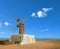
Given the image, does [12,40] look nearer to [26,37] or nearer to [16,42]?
[16,42]

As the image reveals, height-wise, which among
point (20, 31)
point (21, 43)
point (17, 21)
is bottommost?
point (21, 43)

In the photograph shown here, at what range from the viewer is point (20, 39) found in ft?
113

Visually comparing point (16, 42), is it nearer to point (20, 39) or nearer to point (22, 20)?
point (20, 39)

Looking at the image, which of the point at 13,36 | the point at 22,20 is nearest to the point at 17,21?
the point at 22,20

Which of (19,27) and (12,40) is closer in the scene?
(12,40)

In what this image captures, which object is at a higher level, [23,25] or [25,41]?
[23,25]

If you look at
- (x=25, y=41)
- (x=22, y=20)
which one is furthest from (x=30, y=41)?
(x=22, y=20)

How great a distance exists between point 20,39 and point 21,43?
0.97 m

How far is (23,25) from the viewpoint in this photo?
38.3 meters

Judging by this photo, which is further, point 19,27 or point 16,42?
point 19,27

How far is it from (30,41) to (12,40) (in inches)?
189

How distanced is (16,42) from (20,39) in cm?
154

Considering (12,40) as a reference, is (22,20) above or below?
above

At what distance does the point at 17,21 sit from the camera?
127 ft
